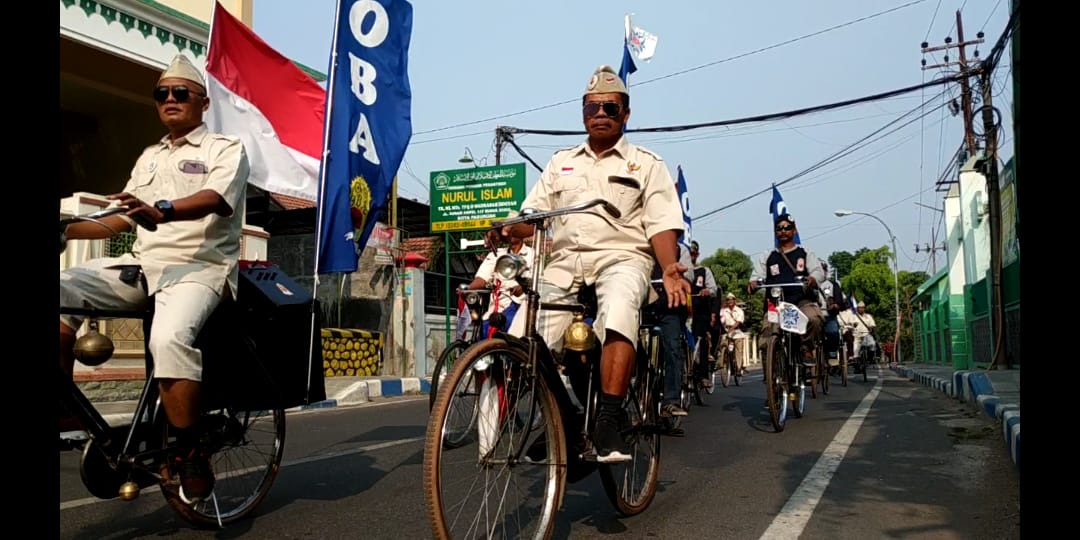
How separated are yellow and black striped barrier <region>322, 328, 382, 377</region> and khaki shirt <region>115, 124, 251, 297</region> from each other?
12811 millimetres

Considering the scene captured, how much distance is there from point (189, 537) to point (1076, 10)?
11.3 ft

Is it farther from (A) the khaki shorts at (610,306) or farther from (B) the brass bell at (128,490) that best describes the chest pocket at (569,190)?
(B) the brass bell at (128,490)

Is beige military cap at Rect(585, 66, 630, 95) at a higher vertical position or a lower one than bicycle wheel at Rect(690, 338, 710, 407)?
higher

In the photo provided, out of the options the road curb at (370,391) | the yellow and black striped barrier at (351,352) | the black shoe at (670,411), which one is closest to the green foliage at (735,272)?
the yellow and black striped barrier at (351,352)

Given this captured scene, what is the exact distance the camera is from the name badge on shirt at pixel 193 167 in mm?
3418

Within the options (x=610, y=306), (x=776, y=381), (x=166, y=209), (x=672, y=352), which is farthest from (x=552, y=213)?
(x=776, y=381)

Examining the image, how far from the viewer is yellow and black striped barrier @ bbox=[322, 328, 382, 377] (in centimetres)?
1638

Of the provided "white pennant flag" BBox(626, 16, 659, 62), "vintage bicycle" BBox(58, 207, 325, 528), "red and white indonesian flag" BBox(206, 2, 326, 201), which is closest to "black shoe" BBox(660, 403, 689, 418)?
"vintage bicycle" BBox(58, 207, 325, 528)

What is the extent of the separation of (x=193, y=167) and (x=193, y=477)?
1239 millimetres

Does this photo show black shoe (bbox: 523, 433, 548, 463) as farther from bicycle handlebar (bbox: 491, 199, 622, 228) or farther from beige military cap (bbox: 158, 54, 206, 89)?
beige military cap (bbox: 158, 54, 206, 89)

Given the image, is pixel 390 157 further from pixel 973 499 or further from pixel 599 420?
pixel 973 499

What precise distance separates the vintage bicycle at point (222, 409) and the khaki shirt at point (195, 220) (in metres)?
0.16

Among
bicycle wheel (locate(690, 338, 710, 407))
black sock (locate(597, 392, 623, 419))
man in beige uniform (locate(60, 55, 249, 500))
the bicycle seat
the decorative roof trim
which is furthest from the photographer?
the decorative roof trim

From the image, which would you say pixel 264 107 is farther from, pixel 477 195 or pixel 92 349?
pixel 477 195
